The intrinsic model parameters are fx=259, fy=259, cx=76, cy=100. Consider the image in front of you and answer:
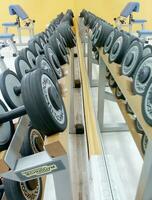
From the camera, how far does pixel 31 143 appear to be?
3.57 feet

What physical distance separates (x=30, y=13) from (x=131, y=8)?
3213 millimetres

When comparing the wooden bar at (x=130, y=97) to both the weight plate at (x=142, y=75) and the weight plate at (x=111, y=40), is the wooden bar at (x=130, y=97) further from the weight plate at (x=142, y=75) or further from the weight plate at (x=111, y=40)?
the weight plate at (x=111, y=40)

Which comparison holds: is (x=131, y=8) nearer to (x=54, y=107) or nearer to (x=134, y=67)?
(x=134, y=67)

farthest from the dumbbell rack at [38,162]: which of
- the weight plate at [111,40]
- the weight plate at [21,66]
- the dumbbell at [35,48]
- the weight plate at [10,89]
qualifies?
the weight plate at [111,40]

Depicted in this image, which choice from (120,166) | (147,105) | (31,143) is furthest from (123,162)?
(31,143)

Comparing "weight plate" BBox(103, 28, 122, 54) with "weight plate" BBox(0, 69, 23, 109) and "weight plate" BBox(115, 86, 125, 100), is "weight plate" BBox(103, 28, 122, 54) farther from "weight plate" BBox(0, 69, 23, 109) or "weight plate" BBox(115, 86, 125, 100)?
"weight plate" BBox(0, 69, 23, 109)

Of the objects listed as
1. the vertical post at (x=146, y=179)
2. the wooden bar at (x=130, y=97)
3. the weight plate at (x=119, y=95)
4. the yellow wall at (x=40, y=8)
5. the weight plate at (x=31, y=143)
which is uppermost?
the yellow wall at (x=40, y=8)

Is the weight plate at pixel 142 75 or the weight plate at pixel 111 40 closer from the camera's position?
the weight plate at pixel 142 75

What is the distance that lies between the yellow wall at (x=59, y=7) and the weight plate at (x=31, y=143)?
289 inches

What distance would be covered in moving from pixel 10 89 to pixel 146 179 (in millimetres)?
732

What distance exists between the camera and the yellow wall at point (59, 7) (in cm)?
790

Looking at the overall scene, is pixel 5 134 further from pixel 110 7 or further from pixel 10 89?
pixel 110 7

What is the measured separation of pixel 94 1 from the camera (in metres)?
7.90

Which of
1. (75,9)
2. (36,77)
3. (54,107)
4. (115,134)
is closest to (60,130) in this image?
(54,107)
